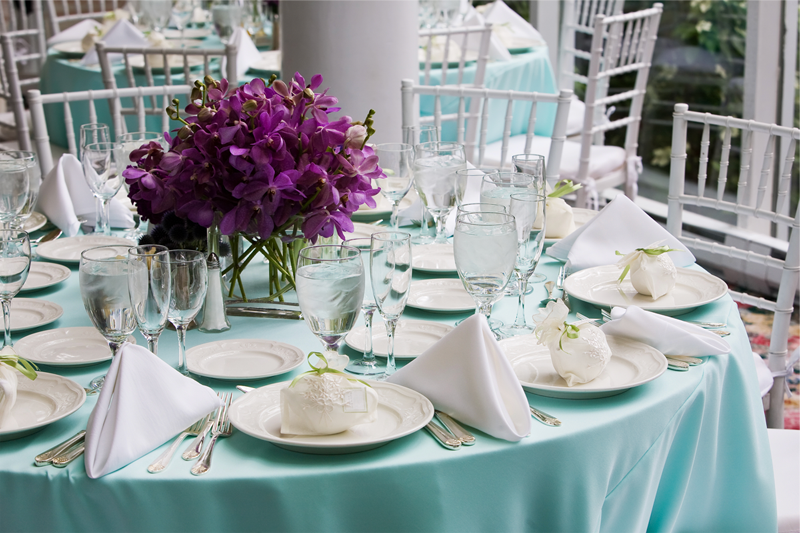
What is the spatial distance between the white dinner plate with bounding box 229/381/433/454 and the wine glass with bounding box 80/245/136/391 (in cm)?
18

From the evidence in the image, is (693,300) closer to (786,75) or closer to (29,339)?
(29,339)

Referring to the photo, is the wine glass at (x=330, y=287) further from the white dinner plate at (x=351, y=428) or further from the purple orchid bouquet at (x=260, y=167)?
the purple orchid bouquet at (x=260, y=167)

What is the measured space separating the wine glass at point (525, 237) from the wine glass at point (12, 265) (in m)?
0.70

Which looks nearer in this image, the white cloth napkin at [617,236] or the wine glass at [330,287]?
the wine glass at [330,287]

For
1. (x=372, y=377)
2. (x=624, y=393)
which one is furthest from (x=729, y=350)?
(x=372, y=377)

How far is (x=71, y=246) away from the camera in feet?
5.22

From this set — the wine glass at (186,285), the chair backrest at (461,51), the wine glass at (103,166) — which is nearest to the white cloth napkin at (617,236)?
the wine glass at (186,285)

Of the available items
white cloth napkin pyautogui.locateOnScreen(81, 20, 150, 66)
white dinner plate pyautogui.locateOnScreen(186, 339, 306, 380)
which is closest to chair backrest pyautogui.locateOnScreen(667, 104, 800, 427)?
white dinner plate pyautogui.locateOnScreen(186, 339, 306, 380)

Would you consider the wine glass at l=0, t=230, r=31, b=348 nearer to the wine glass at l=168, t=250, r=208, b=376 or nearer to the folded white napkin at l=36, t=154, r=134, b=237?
the wine glass at l=168, t=250, r=208, b=376

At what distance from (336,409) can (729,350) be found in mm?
570

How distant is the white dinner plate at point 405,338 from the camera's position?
1.13 meters

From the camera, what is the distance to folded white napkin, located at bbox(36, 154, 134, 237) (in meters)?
1.71

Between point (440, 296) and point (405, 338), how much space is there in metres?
0.18

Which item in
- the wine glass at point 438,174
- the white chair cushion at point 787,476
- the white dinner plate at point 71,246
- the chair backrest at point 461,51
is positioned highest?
the chair backrest at point 461,51
